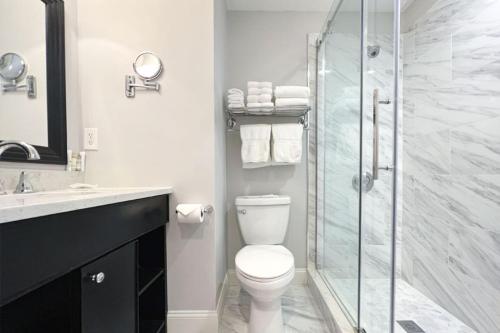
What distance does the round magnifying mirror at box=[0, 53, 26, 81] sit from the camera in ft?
3.61

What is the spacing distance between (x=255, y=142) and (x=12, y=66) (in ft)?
4.58

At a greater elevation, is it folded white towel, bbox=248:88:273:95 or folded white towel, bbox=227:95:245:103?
folded white towel, bbox=248:88:273:95

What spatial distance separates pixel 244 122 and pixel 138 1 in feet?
3.51

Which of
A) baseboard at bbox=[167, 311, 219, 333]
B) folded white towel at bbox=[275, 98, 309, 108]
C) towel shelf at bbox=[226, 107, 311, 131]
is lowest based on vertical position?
baseboard at bbox=[167, 311, 219, 333]

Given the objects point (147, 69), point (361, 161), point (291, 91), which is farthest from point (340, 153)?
point (147, 69)

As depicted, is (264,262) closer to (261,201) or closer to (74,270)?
(261,201)

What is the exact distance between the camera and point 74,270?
769 millimetres

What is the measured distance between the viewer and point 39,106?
1283 millimetres

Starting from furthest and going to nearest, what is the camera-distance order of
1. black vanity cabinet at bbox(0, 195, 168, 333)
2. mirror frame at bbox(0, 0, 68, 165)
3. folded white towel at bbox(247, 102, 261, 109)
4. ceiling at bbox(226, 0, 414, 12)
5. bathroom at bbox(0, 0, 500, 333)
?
ceiling at bbox(226, 0, 414, 12) → folded white towel at bbox(247, 102, 261, 109) → mirror frame at bbox(0, 0, 68, 165) → bathroom at bbox(0, 0, 500, 333) → black vanity cabinet at bbox(0, 195, 168, 333)

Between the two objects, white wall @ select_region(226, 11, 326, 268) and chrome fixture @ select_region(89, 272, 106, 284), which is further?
white wall @ select_region(226, 11, 326, 268)

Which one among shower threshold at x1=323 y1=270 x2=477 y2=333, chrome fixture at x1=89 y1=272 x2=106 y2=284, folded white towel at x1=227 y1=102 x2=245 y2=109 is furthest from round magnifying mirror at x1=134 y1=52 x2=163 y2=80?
shower threshold at x1=323 y1=270 x2=477 y2=333

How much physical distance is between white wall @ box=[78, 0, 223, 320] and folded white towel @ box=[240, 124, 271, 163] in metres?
0.54

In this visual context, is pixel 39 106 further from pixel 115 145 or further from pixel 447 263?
pixel 447 263

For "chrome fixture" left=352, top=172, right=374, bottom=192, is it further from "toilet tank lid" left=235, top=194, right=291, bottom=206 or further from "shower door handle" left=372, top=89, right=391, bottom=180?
"toilet tank lid" left=235, top=194, right=291, bottom=206
